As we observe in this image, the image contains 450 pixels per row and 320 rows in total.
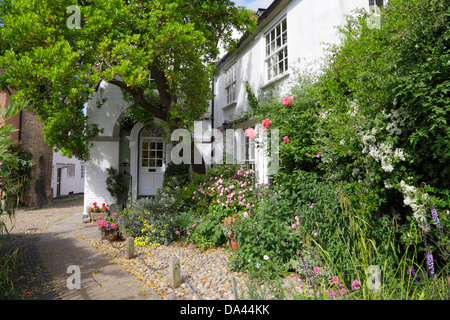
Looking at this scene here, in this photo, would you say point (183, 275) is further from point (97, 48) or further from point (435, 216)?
point (97, 48)

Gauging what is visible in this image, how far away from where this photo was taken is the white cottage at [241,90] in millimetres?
6293

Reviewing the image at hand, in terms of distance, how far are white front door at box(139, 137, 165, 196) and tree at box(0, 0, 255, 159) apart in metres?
3.88

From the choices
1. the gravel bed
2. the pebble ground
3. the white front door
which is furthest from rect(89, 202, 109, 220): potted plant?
the gravel bed

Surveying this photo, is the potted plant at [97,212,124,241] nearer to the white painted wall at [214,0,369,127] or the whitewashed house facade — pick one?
the whitewashed house facade

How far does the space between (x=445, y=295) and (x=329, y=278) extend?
1.04 m

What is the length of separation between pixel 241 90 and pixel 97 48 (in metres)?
4.86

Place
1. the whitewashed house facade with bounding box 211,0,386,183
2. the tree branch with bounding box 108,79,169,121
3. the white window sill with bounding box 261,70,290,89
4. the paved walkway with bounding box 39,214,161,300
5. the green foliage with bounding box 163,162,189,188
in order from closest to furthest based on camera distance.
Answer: the paved walkway with bounding box 39,214,161,300
the whitewashed house facade with bounding box 211,0,386,183
the white window sill with bounding box 261,70,290,89
the tree branch with bounding box 108,79,169,121
the green foliage with bounding box 163,162,189,188

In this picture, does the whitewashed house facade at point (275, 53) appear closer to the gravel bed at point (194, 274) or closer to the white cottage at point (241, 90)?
the white cottage at point (241, 90)

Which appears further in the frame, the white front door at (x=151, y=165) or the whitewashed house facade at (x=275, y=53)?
the white front door at (x=151, y=165)

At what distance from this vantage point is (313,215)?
402 centimetres

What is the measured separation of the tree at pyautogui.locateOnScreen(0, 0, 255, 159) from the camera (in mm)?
6348

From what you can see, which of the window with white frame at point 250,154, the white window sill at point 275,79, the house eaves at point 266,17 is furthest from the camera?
the window with white frame at point 250,154

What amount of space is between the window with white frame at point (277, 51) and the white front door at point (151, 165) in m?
5.64

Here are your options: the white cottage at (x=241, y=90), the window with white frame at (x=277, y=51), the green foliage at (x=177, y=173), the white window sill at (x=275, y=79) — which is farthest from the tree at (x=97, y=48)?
the green foliage at (x=177, y=173)
